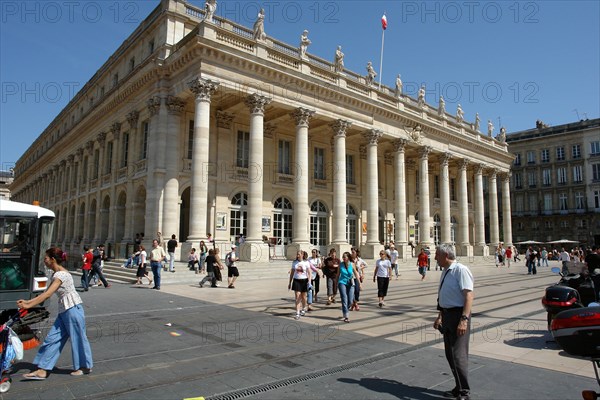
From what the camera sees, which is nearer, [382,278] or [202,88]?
[382,278]

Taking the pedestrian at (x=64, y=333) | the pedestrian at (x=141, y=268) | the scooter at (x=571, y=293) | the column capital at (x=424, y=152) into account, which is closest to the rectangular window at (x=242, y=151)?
the pedestrian at (x=141, y=268)

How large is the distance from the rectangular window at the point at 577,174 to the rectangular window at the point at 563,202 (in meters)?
2.34

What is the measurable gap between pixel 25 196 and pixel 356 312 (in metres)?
61.1

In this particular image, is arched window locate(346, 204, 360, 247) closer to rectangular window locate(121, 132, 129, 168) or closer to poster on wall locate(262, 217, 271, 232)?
poster on wall locate(262, 217, 271, 232)

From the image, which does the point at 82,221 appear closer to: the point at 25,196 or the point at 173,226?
the point at 173,226

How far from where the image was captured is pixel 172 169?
2167 centimetres

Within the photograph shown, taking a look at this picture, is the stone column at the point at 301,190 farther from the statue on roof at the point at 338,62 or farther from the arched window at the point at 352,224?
the arched window at the point at 352,224

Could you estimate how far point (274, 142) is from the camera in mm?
27016

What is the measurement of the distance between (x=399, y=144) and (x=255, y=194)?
541 inches

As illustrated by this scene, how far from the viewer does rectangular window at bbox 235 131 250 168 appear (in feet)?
82.6

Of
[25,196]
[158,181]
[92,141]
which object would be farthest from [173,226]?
[25,196]

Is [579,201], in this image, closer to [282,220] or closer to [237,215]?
[282,220]

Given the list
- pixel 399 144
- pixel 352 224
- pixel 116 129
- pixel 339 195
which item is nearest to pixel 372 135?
pixel 399 144

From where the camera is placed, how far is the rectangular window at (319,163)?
29594 mm
